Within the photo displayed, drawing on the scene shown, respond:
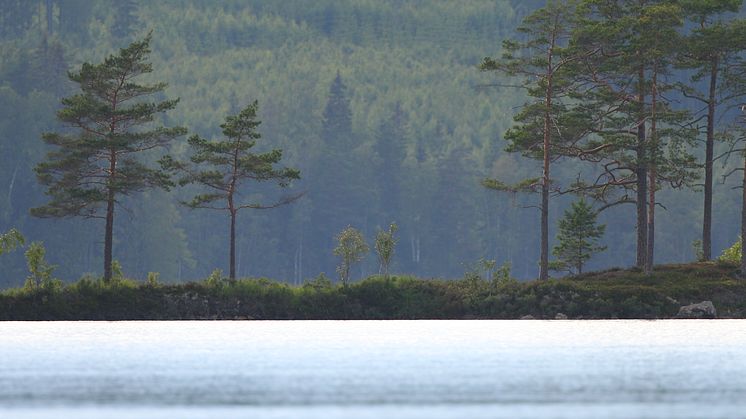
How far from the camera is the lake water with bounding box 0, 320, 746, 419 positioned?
24.1 metres

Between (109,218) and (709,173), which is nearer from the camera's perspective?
(109,218)

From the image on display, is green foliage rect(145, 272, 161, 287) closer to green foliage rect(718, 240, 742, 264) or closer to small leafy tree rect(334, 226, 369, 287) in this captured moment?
small leafy tree rect(334, 226, 369, 287)

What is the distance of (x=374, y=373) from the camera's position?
101ft

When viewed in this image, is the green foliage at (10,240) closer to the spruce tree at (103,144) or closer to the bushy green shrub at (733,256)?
the spruce tree at (103,144)

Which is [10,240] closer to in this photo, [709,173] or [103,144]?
[103,144]

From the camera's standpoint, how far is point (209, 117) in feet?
652

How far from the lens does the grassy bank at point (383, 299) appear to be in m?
60.2

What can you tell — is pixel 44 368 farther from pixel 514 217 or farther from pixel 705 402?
pixel 514 217

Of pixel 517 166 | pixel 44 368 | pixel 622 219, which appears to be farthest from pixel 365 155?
pixel 44 368

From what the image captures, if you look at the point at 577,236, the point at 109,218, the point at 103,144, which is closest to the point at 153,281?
the point at 109,218

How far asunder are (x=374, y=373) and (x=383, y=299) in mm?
32553

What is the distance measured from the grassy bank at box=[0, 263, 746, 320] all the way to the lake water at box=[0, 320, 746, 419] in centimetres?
983

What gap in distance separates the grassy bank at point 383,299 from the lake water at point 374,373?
32.3 feet

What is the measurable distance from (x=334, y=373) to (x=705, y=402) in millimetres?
8696
